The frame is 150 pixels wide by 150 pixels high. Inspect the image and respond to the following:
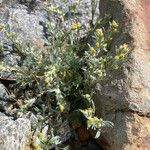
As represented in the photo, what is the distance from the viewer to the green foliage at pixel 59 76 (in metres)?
3.77

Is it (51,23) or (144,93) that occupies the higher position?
(51,23)

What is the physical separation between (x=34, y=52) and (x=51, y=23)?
0.45 meters

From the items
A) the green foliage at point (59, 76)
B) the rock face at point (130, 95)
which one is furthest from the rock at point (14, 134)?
the rock face at point (130, 95)

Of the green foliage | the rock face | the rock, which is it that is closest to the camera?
the rock

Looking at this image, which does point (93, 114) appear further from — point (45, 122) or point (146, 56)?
point (146, 56)

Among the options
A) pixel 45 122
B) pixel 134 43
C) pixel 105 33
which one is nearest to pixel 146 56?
pixel 134 43

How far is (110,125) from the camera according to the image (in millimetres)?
3641

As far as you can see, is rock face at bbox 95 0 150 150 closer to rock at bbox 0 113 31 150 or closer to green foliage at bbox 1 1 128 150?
green foliage at bbox 1 1 128 150

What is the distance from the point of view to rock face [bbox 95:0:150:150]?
11.9ft

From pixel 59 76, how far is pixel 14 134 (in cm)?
74

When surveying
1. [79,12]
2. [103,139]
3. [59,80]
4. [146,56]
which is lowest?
[103,139]

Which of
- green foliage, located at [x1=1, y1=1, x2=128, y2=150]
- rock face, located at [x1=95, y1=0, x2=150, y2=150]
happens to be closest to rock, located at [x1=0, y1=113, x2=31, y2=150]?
green foliage, located at [x1=1, y1=1, x2=128, y2=150]

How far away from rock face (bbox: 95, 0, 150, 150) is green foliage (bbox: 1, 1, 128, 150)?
0.09m

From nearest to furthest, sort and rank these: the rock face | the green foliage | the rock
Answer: the rock
the rock face
the green foliage
